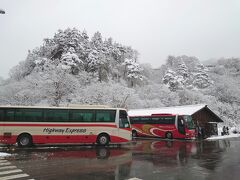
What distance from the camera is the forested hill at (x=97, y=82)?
4447cm

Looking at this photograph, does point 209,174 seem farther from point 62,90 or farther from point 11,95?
point 11,95

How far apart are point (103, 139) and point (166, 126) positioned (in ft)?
38.8

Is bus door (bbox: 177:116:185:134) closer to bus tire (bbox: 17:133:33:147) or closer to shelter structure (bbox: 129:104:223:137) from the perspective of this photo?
shelter structure (bbox: 129:104:223:137)

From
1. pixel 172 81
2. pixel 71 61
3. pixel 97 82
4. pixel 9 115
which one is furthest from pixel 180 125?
pixel 172 81

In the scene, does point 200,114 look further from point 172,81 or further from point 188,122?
point 172,81

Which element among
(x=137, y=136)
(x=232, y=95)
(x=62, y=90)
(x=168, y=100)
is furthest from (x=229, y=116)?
(x=62, y=90)

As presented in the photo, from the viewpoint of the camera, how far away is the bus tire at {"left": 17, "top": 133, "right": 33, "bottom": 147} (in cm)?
1666

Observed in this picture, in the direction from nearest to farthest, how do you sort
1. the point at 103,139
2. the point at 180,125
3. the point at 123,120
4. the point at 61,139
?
the point at 61,139, the point at 103,139, the point at 123,120, the point at 180,125

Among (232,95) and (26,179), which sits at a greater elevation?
(232,95)

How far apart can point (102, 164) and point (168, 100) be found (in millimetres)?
45175

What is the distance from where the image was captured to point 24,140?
55.0 ft

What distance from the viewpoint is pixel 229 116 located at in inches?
2100

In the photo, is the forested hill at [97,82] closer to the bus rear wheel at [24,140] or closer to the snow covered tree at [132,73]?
the snow covered tree at [132,73]

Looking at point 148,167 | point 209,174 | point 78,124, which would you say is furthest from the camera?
point 78,124
